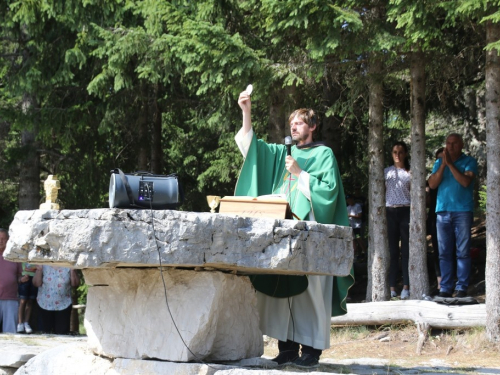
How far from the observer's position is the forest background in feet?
26.9

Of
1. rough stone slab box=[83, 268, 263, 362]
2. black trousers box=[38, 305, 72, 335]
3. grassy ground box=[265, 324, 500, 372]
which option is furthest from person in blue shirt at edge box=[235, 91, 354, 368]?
black trousers box=[38, 305, 72, 335]

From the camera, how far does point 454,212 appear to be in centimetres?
862

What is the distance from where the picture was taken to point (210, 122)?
1098cm

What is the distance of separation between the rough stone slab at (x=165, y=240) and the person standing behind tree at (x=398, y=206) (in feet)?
16.6

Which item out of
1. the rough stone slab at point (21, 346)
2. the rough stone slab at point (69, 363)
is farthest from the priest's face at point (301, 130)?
the rough stone slab at point (21, 346)

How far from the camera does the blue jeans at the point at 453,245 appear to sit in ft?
27.9

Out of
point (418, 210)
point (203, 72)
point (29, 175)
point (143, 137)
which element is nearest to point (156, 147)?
point (143, 137)

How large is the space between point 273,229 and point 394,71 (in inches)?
214

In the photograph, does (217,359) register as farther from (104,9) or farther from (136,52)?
(104,9)

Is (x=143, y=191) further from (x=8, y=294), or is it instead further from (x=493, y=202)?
(x=8, y=294)

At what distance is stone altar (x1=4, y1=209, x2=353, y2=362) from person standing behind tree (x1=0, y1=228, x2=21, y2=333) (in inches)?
175

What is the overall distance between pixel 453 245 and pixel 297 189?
376 cm

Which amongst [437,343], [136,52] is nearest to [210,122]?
[136,52]

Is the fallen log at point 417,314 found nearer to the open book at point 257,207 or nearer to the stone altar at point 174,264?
the stone altar at point 174,264
